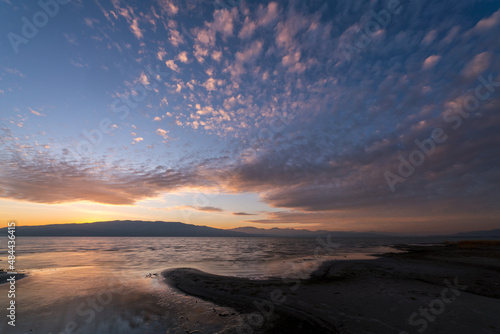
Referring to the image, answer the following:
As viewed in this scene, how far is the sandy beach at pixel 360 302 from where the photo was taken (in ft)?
28.9

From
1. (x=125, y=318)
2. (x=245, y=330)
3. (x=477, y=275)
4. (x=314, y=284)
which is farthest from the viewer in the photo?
(x=477, y=275)

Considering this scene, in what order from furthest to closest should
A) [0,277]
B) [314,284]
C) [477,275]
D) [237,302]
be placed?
[0,277] < [477,275] < [314,284] < [237,302]

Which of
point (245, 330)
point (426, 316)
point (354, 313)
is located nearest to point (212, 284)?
point (245, 330)

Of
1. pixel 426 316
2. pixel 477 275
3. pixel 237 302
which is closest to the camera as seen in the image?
pixel 426 316

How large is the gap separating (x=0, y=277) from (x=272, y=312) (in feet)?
88.3

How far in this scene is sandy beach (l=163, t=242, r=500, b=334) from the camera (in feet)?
28.9

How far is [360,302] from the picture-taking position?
11.8 metres

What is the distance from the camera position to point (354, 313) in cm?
1021

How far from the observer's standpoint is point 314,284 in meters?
16.5

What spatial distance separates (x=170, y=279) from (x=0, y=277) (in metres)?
16.3

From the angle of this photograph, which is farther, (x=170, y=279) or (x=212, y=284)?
(x=170, y=279)

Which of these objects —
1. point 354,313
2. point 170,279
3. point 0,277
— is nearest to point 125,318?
point 170,279

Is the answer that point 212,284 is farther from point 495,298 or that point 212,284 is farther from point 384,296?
point 495,298

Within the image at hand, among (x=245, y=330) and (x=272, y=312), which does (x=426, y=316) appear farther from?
(x=245, y=330)
